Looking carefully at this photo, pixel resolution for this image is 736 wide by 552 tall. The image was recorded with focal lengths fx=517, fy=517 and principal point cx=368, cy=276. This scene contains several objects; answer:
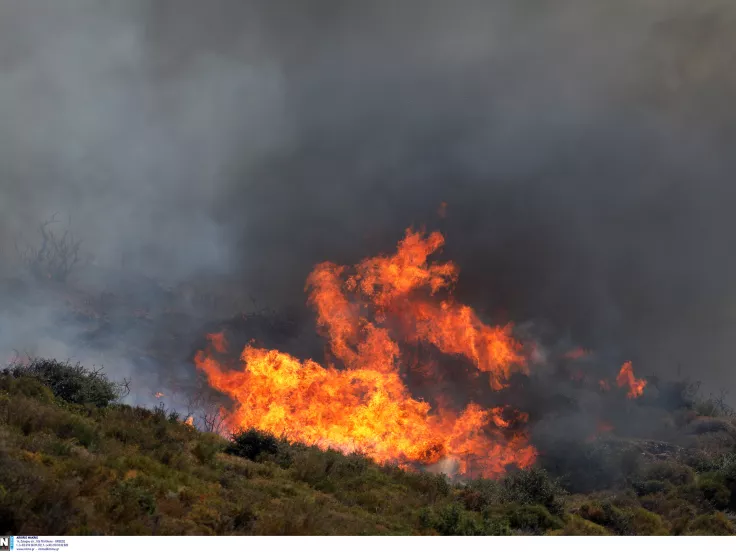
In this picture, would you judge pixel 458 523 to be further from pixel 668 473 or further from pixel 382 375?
pixel 382 375

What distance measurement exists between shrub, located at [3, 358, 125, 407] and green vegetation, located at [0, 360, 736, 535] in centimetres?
5

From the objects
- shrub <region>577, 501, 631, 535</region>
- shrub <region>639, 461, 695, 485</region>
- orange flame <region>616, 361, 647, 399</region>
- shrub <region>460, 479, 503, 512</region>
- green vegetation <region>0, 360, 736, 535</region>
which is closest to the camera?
green vegetation <region>0, 360, 736, 535</region>

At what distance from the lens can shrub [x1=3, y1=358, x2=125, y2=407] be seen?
16812mm

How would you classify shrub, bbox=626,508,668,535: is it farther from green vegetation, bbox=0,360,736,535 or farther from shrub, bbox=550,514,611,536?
shrub, bbox=550,514,611,536

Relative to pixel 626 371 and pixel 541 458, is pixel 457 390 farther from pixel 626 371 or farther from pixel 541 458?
pixel 626 371

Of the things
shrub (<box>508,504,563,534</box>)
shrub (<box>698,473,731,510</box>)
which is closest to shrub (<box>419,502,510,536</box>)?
shrub (<box>508,504,563,534</box>)

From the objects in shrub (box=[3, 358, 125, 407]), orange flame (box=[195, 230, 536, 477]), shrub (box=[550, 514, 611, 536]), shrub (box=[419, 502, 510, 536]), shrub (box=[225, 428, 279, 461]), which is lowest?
shrub (box=[419, 502, 510, 536])

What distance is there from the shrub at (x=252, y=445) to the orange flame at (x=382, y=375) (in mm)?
10006

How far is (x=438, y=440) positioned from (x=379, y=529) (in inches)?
815

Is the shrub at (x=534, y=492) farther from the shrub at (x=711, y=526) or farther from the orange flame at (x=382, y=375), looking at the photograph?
the orange flame at (x=382, y=375)

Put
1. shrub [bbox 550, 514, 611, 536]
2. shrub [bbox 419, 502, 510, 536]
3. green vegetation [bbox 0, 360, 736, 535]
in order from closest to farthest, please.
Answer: green vegetation [bbox 0, 360, 736, 535], shrub [bbox 419, 502, 510, 536], shrub [bbox 550, 514, 611, 536]

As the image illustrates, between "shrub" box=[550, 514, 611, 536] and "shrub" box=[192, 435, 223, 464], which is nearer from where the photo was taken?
"shrub" box=[550, 514, 611, 536]

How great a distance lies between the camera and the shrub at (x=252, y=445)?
16.7 m

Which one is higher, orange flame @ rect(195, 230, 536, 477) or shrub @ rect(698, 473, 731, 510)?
orange flame @ rect(195, 230, 536, 477)
